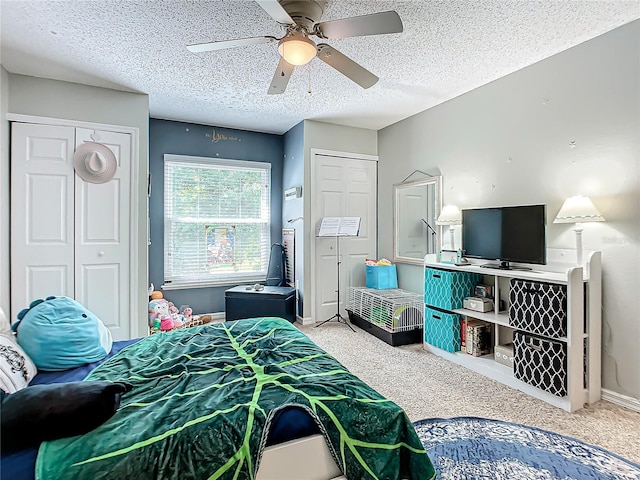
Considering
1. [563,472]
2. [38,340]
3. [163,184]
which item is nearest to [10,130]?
[163,184]

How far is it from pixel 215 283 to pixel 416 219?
2878 mm

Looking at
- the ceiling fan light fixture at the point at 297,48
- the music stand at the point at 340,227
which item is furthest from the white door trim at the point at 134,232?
the ceiling fan light fixture at the point at 297,48

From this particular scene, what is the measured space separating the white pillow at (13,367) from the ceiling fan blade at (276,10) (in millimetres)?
2029

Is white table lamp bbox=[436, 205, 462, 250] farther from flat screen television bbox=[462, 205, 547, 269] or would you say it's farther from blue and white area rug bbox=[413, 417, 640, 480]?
blue and white area rug bbox=[413, 417, 640, 480]

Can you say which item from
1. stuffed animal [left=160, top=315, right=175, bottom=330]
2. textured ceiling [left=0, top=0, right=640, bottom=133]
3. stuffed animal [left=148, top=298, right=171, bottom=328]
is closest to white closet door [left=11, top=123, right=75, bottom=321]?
textured ceiling [left=0, top=0, right=640, bottom=133]

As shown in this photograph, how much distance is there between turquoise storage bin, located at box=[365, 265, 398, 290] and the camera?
14.7 feet

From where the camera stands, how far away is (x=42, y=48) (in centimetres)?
269

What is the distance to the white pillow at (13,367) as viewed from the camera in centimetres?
145

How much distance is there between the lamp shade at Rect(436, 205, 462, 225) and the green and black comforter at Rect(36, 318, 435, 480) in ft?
7.55

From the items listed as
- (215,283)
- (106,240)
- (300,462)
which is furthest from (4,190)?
(300,462)

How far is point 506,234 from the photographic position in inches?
116

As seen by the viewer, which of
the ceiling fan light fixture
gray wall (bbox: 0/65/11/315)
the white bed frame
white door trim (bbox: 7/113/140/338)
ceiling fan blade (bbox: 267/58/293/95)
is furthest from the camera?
white door trim (bbox: 7/113/140/338)

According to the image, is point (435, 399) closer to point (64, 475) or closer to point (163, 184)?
point (64, 475)

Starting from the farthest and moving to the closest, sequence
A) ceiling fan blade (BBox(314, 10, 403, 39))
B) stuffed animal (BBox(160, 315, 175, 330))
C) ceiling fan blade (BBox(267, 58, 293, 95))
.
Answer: stuffed animal (BBox(160, 315, 175, 330)), ceiling fan blade (BBox(267, 58, 293, 95)), ceiling fan blade (BBox(314, 10, 403, 39))
